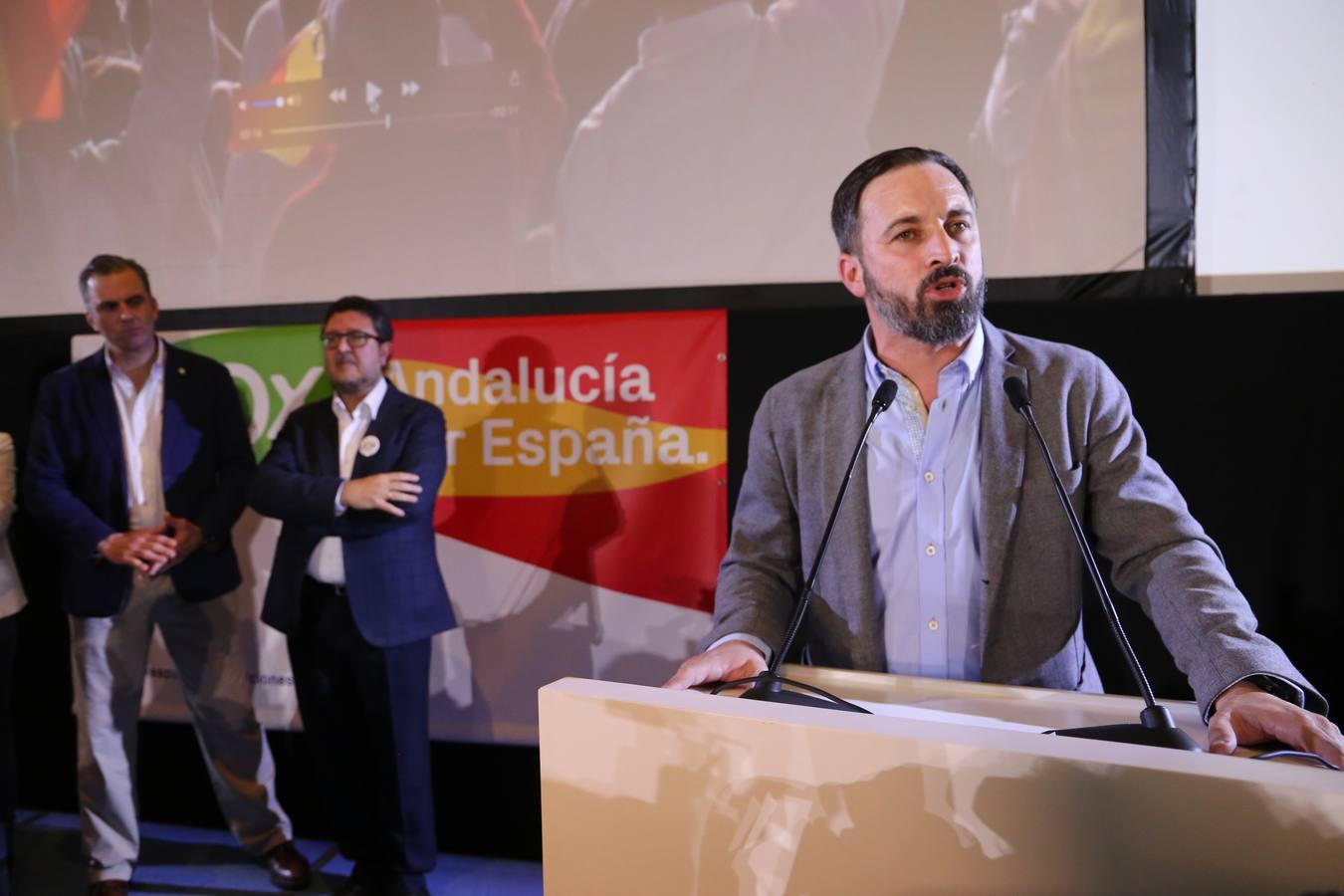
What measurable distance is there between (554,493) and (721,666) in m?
2.12

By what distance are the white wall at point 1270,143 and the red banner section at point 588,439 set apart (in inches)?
59.2

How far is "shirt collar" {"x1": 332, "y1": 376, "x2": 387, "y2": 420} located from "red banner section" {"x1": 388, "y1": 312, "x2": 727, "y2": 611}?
1.10ft

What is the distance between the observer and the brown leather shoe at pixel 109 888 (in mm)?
3062

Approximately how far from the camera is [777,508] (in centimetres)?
173

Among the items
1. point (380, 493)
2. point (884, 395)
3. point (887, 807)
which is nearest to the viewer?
point (887, 807)

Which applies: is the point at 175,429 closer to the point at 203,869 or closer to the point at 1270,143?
the point at 203,869

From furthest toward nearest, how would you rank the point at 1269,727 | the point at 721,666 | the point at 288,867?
the point at 288,867
the point at 721,666
the point at 1269,727

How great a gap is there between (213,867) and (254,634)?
815 mm

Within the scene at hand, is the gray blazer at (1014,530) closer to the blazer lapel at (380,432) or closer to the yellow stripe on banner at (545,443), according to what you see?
the yellow stripe on banner at (545,443)

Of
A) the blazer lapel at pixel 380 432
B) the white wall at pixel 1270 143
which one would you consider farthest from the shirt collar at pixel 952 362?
the blazer lapel at pixel 380 432

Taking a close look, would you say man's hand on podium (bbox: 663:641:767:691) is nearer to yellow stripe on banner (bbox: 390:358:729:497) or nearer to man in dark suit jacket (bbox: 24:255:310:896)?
yellow stripe on banner (bbox: 390:358:729:497)

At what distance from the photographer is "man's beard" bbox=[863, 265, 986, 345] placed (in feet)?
5.28

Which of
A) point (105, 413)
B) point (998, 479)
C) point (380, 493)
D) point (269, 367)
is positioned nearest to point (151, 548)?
point (105, 413)

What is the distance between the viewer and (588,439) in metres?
3.26
